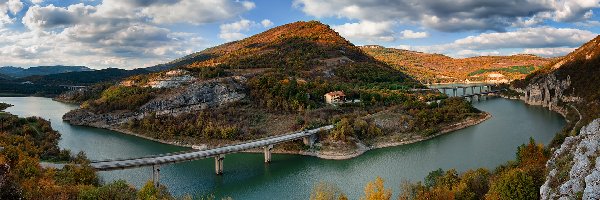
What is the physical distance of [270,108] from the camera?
87.6m

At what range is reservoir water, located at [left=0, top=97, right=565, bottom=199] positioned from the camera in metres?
48.9

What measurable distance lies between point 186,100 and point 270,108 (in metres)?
19.8

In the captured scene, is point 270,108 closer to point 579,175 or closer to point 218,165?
point 218,165

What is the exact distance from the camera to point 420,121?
79375mm

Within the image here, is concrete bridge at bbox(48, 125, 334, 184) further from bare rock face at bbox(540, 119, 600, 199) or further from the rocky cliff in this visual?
the rocky cliff

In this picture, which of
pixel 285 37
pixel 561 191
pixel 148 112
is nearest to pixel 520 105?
pixel 285 37

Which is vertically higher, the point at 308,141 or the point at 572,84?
the point at 572,84

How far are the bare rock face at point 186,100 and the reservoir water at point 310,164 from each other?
10.0 meters

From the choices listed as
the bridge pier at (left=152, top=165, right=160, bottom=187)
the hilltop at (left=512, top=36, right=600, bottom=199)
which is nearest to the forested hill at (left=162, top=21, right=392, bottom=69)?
the hilltop at (left=512, top=36, right=600, bottom=199)

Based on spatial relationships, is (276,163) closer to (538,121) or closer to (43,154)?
(43,154)

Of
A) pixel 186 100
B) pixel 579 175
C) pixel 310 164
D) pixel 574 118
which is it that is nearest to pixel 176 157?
pixel 310 164

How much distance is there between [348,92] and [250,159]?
136 feet

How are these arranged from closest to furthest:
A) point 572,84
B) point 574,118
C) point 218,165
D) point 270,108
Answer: point 218,165, point 574,118, point 270,108, point 572,84

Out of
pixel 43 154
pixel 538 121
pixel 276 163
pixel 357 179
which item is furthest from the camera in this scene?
pixel 538 121
